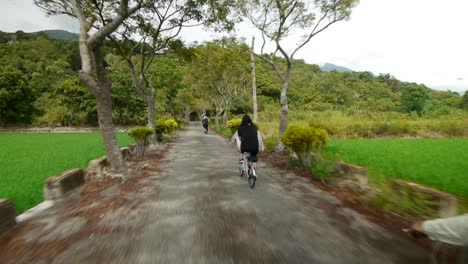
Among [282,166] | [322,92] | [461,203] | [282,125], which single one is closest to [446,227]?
[461,203]

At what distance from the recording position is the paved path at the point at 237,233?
10.2 ft

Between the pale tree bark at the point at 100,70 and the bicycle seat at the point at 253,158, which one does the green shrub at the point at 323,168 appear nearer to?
the bicycle seat at the point at 253,158

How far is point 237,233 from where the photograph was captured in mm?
3754

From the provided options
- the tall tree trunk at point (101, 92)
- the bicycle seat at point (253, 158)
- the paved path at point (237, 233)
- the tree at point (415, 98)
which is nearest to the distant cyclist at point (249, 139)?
the bicycle seat at point (253, 158)

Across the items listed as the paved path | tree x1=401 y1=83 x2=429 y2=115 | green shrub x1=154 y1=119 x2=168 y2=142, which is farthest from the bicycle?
tree x1=401 y1=83 x2=429 y2=115

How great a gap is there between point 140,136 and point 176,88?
19.7 m

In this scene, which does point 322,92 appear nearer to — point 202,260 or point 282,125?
point 282,125

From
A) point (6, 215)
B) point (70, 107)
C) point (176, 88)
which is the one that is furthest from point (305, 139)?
point (70, 107)

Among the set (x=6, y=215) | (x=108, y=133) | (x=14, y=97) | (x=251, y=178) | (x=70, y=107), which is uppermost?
(x=14, y=97)

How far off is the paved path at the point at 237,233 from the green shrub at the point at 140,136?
566cm

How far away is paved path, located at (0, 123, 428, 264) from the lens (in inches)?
123

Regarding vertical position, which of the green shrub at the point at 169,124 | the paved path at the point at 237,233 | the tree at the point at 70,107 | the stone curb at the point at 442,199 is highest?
the tree at the point at 70,107

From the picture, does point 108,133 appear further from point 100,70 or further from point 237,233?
point 237,233

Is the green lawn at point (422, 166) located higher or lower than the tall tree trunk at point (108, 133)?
lower
